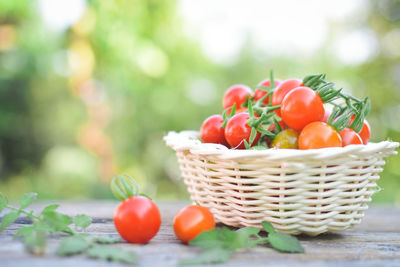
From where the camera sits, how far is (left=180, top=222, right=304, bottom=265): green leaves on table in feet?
2.79

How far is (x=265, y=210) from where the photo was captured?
3.47 feet

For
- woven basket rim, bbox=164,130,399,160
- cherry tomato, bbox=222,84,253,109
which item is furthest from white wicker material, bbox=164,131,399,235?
cherry tomato, bbox=222,84,253,109

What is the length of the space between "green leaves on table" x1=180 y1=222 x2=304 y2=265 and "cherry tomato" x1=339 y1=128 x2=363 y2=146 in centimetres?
Result: 32

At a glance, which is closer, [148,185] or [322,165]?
[322,165]

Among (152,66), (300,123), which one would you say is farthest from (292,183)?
(152,66)

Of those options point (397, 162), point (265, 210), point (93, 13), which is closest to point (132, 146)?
point (93, 13)

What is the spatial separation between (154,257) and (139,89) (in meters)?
4.39

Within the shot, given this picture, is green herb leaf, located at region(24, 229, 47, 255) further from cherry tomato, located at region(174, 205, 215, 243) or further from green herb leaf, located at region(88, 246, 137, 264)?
cherry tomato, located at region(174, 205, 215, 243)

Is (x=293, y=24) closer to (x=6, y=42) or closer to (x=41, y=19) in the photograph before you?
(x=41, y=19)

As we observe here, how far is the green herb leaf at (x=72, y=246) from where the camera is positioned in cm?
89

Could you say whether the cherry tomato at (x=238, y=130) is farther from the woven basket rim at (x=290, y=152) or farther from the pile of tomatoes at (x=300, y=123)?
the woven basket rim at (x=290, y=152)

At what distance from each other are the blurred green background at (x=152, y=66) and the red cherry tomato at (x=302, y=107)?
13.3ft

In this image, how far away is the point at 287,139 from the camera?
1126mm

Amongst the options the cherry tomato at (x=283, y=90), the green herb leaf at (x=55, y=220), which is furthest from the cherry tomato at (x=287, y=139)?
the green herb leaf at (x=55, y=220)
